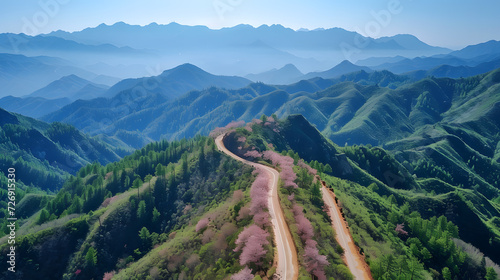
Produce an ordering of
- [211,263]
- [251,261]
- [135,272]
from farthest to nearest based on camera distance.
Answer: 1. [135,272]
2. [211,263]
3. [251,261]

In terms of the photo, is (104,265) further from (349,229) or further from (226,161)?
(349,229)

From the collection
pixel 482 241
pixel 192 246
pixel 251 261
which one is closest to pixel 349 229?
pixel 251 261

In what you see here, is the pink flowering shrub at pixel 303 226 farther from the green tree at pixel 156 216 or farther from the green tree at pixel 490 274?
the green tree at pixel 156 216

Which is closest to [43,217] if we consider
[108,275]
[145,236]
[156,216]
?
[156,216]

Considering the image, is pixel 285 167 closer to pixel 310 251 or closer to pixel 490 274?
pixel 310 251

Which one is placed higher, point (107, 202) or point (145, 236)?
point (145, 236)

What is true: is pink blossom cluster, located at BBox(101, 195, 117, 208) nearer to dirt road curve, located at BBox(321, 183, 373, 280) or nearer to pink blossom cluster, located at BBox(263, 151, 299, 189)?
pink blossom cluster, located at BBox(263, 151, 299, 189)
